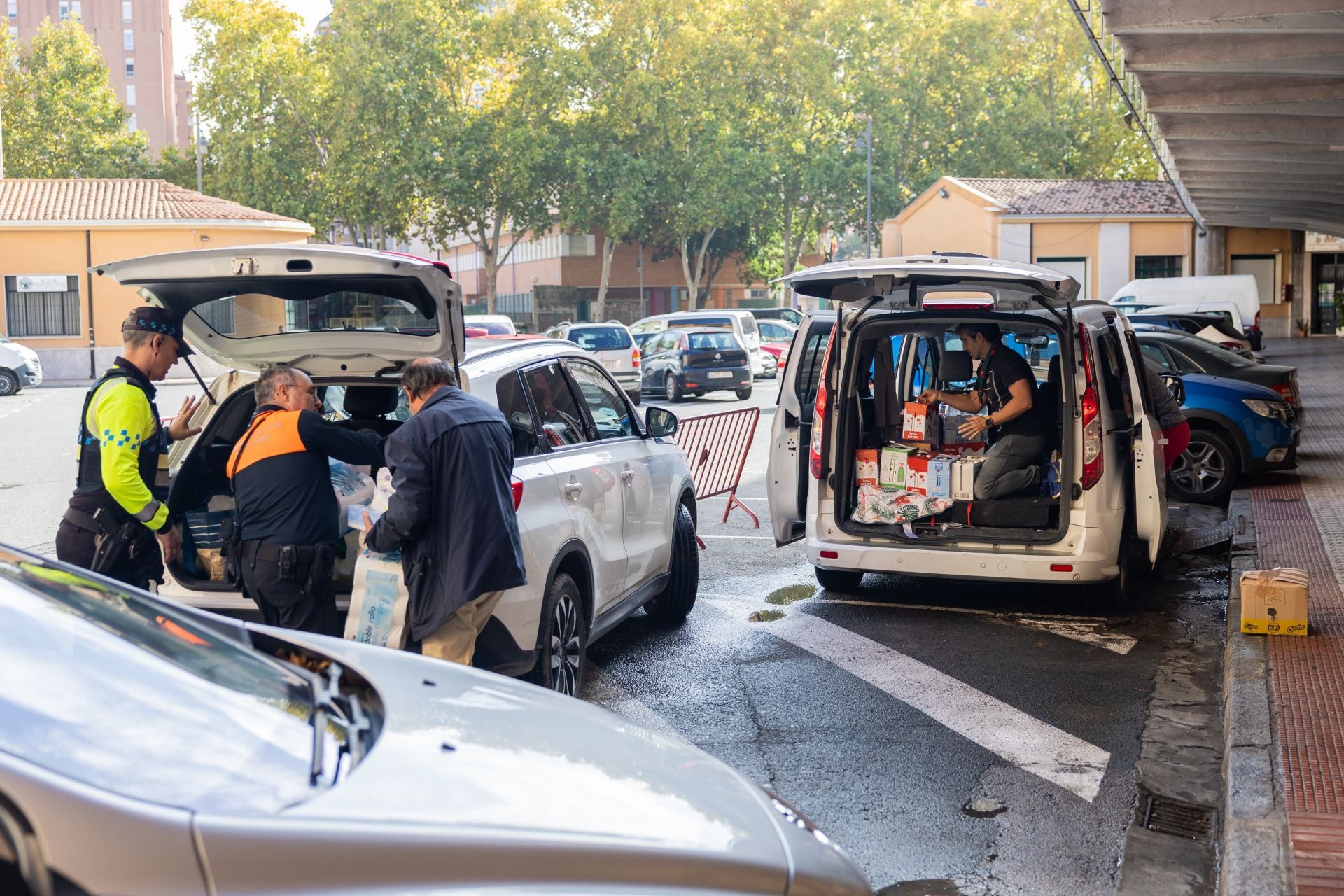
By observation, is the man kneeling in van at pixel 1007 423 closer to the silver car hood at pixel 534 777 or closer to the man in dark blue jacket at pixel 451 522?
the man in dark blue jacket at pixel 451 522

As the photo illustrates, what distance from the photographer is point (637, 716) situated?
245 inches

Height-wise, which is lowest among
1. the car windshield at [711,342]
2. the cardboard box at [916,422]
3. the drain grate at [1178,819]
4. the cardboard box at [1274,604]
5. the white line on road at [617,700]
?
the drain grate at [1178,819]

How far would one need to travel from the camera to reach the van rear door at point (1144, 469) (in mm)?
8070

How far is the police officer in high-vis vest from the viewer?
5504mm

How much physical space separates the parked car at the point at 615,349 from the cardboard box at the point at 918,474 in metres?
18.8

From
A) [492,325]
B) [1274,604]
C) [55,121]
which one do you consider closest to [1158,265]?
[492,325]

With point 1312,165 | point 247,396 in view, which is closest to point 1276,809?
point 247,396

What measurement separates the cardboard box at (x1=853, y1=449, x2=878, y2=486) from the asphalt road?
2.60 ft

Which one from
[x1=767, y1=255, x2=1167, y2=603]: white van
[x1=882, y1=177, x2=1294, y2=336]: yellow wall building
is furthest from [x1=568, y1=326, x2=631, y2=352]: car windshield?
[x1=882, y1=177, x2=1294, y2=336]: yellow wall building

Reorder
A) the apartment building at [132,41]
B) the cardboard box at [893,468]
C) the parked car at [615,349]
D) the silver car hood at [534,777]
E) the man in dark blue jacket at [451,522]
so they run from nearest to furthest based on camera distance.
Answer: the silver car hood at [534,777] → the man in dark blue jacket at [451,522] → the cardboard box at [893,468] → the parked car at [615,349] → the apartment building at [132,41]

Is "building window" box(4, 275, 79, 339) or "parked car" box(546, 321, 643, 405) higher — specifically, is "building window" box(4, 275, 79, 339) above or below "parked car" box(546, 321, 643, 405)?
above

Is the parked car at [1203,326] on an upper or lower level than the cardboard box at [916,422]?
upper

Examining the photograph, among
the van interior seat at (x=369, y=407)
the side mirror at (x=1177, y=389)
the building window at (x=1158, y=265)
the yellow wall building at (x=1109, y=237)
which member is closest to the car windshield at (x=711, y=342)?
the side mirror at (x=1177, y=389)

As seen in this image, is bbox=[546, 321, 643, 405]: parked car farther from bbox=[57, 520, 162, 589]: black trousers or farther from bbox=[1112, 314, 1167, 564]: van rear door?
bbox=[57, 520, 162, 589]: black trousers
